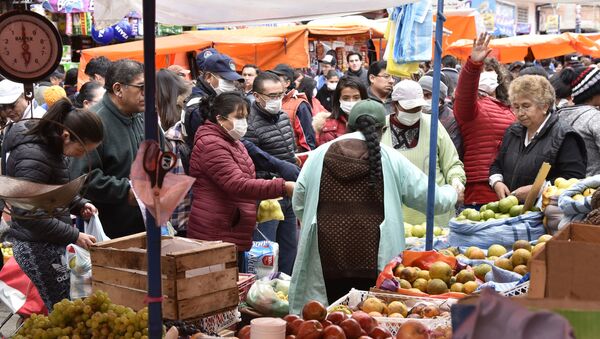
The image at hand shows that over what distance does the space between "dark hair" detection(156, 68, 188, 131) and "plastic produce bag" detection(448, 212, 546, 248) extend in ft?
8.25

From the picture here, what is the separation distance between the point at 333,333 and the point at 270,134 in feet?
13.2

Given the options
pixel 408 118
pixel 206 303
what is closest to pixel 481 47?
pixel 408 118

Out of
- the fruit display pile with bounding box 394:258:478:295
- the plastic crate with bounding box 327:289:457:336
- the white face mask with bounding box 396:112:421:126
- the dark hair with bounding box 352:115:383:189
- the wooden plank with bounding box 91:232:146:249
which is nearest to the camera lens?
the plastic crate with bounding box 327:289:457:336

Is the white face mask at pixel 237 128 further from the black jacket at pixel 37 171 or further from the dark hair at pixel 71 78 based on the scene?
the dark hair at pixel 71 78

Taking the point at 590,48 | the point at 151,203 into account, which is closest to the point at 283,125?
the point at 151,203

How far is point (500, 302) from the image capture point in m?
1.46

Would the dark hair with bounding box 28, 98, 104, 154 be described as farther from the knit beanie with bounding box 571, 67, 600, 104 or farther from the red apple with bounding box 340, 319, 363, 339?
the knit beanie with bounding box 571, 67, 600, 104

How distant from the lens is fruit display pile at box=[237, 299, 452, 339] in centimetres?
349

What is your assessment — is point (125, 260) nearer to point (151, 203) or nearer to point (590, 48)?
point (151, 203)

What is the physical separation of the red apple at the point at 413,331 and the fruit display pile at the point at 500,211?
6.95 ft

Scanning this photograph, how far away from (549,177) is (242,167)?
7.13ft

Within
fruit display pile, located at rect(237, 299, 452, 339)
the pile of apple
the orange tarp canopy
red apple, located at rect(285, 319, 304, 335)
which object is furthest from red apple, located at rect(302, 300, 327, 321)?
the orange tarp canopy

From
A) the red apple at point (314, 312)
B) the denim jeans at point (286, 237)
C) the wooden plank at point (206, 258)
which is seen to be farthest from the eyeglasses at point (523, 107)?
the red apple at point (314, 312)

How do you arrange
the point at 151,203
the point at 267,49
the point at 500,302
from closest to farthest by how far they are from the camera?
the point at 500,302, the point at 151,203, the point at 267,49
